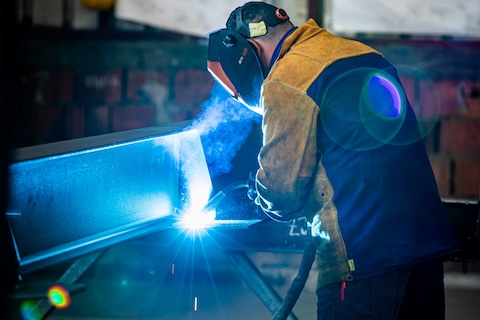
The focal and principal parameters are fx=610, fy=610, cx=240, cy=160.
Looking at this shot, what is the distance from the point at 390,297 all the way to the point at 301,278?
384 millimetres

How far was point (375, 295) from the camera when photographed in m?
1.56

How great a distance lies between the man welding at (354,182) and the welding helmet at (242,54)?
0.75 ft

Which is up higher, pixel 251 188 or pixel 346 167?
pixel 346 167

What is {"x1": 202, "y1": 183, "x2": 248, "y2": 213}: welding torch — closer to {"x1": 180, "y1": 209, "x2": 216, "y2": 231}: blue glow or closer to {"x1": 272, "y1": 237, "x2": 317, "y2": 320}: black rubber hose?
{"x1": 180, "y1": 209, "x2": 216, "y2": 231}: blue glow

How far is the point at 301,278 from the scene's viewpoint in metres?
1.90

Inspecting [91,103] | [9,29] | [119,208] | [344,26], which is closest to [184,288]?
[91,103]

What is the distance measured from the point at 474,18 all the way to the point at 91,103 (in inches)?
106

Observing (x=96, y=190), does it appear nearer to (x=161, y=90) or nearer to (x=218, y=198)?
(x=218, y=198)

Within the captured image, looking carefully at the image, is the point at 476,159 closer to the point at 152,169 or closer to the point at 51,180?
the point at 152,169

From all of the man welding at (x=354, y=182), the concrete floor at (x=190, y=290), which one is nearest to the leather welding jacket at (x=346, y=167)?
the man welding at (x=354, y=182)

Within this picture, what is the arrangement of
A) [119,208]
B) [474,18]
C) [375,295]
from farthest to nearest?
[474,18] < [119,208] < [375,295]

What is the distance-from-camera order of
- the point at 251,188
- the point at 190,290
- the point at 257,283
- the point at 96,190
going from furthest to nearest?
1. the point at 190,290
2. the point at 257,283
3. the point at 251,188
4. the point at 96,190

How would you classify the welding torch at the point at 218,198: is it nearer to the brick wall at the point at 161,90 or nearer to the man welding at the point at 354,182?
the man welding at the point at 354,182

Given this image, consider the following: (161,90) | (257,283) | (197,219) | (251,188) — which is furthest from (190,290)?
(251,188)
